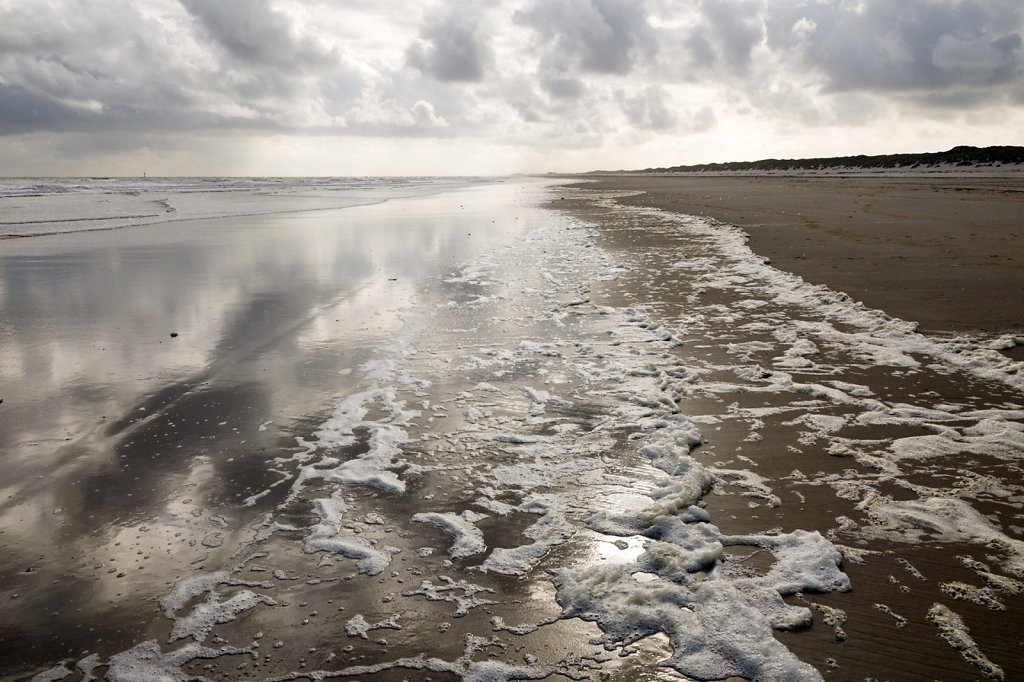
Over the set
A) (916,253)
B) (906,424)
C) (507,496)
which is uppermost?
(916,253)

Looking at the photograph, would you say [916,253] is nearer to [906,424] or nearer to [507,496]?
[906,424]

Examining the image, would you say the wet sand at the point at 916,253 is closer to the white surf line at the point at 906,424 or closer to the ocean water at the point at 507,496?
the white surf line at the point at 906,424

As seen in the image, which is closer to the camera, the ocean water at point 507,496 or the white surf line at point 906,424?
the ocean water at point 507,496

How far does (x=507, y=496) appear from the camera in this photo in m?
3.94

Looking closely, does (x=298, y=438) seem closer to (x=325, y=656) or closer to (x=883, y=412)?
(x=325, y=656)

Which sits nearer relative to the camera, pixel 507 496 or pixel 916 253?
pixel 507 496

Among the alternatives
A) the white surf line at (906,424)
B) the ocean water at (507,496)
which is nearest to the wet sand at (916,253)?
the white surf line at (906,424)

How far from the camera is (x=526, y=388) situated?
5797 mm

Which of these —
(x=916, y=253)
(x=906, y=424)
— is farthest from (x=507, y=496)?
(x=916, y=253)

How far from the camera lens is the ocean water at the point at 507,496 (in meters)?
2.70

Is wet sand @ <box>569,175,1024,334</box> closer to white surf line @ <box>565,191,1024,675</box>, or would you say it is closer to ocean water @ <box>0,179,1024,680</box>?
white surf line @ <box>565,191,1024,675</box>

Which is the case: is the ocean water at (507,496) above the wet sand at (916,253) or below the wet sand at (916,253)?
below

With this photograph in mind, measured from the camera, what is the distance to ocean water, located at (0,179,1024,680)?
2.70m

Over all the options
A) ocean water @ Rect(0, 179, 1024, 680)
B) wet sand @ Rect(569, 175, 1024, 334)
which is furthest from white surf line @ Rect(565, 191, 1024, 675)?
wet sand @ Rect(569, 175, 1024, 334)
